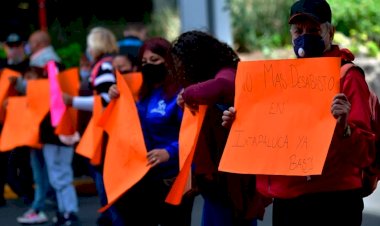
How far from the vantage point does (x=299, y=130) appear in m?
4.39

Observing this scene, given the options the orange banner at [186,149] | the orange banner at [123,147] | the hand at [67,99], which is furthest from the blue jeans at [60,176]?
the orange banner at [186,149]

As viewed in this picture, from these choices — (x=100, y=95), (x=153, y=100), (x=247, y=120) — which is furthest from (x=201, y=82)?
(x=100, y=95)

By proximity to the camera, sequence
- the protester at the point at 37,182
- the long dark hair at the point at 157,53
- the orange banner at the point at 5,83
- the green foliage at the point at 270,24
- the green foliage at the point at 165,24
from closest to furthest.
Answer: the long dark hair at the point at 157,53 < the protester at the point at 37,182 < the orange banner at the point at 5,83 < the green foliage at the point at 270,24 < the green foliage at the point at 165,24

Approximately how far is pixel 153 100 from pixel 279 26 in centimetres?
1127

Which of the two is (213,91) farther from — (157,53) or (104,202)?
(104,202)

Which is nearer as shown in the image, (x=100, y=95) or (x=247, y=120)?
(x=247, y=120)

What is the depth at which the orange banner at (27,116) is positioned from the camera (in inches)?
358

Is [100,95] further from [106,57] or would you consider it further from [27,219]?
[27,219]

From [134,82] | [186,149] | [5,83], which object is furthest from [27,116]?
[186,149]

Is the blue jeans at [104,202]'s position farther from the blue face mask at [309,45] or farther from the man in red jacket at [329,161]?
the blue face mask at [309,45]

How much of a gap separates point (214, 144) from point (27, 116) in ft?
14.0

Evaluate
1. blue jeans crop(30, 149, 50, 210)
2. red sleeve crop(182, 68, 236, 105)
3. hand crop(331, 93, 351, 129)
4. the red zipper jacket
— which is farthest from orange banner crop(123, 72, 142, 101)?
blue jeans crop(30, 149, 50, 210)

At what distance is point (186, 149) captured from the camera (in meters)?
5.61

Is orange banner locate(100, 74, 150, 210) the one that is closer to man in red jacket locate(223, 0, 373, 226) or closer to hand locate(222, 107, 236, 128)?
hand locate(222, 107, 236, 128)
